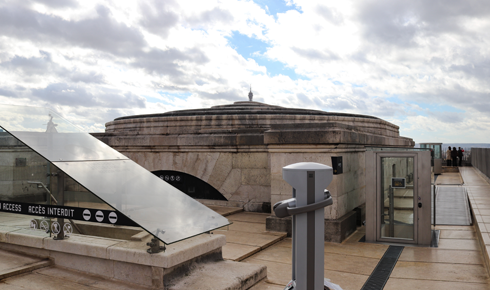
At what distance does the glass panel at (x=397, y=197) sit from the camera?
7.11 meters

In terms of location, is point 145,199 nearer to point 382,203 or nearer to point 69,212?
point 69,212

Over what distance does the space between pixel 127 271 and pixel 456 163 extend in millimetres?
32691

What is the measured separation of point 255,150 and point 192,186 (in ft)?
7.03

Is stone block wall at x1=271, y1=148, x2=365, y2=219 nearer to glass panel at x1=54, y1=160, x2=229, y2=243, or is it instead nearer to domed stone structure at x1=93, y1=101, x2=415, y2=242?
domed stone structure at x1=93, y1=101, x2=415, y2=242

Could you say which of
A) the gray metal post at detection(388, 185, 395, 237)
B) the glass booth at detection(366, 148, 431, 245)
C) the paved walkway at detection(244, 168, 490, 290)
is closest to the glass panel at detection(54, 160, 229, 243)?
the paved walkway at detection(244, 168, 490, 290)

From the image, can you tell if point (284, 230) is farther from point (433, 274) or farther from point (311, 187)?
point (311, 187)

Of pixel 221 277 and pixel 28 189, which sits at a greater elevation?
pixel 28 189

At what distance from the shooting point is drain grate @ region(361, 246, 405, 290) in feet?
16.3

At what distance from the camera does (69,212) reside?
4.53 meters

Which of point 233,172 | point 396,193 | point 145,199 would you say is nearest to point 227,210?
point 233,172

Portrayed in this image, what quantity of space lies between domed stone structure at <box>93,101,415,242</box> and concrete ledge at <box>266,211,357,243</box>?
18 millimetres

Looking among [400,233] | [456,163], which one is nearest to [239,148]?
[400,233]

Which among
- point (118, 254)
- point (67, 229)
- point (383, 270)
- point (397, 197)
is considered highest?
point (397, 197)

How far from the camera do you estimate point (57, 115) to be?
6055 millimetres
